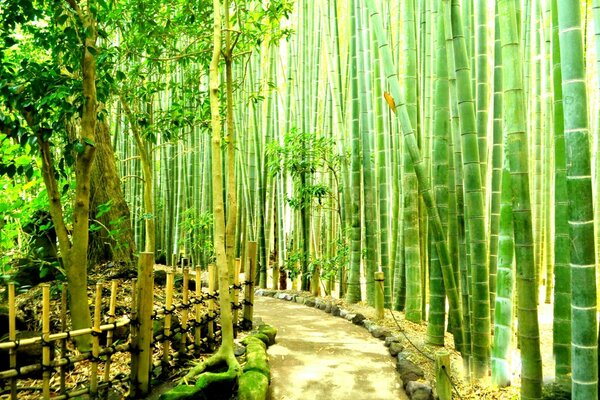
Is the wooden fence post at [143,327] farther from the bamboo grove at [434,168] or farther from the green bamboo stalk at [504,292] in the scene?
the green bamboo stalk at [504,292]

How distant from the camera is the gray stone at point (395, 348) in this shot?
3.60 meters

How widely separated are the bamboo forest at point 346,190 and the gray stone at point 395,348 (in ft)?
0.48

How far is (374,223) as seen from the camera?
16.8 feet

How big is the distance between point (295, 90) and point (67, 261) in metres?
4.83

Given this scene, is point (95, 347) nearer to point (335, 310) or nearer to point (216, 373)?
point (216, 373)

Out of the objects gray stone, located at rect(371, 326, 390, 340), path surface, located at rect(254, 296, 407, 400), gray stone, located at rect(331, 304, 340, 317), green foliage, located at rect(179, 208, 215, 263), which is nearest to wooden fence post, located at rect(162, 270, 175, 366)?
path surface, located at rect(254, 296, 407, 400)

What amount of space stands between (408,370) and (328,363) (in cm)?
59

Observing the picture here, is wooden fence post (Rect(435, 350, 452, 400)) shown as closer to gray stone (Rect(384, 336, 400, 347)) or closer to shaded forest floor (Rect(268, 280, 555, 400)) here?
shaded forest floor (Rect(268, 280, 555, 400))

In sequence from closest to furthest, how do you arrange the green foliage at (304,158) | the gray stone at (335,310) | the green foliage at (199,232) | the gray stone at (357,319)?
1. the gray stone at (357,319)
2. the gray stone at (335,310)
3. the green foliage at (304,158)
4. the green foliage at (199,232)

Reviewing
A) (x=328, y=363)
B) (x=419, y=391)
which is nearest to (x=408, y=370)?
(x=419, y=391)

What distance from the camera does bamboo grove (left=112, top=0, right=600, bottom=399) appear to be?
230 centimetres

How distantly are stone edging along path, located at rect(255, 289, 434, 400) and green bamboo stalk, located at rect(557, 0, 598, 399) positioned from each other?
1072 millimetres

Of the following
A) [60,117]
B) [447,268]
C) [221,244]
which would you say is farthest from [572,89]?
[60,117]

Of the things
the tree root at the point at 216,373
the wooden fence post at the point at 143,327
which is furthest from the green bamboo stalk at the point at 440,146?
the wooden fence post at the point at 143,327
